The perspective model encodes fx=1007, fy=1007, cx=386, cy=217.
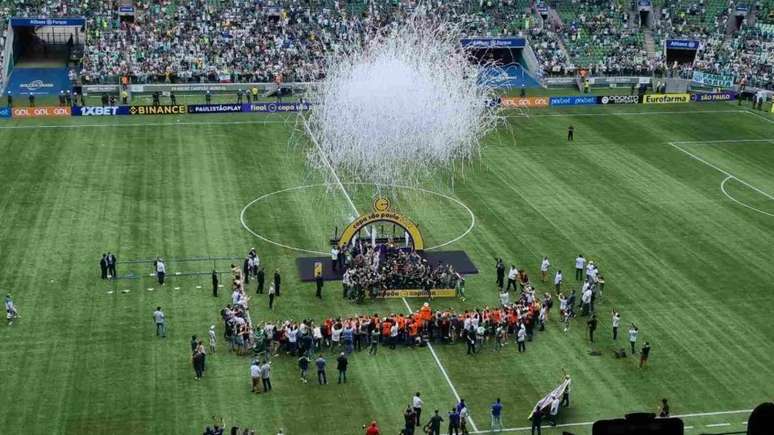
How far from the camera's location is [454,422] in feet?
105

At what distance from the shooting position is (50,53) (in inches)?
3474

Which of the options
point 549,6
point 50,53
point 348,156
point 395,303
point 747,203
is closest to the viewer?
point 395,303

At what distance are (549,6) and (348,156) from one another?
4257 centimetres

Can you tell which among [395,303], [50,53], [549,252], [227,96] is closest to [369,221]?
[395,303]

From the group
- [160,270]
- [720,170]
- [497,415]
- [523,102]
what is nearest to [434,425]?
[497,415]

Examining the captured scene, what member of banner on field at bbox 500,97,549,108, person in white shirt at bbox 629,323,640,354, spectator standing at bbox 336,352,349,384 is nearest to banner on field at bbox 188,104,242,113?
banner on field at bbox 500,97,549,108

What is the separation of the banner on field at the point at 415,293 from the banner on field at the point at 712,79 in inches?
2095

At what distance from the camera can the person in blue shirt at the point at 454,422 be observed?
31.9 metres

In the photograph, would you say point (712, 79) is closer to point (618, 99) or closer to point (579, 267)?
point (618, 99)

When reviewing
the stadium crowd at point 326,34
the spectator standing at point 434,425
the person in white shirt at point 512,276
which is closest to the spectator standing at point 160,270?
the person in white shirt at point 512,276

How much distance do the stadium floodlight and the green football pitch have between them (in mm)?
1674

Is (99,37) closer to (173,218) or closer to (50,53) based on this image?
(50,53)

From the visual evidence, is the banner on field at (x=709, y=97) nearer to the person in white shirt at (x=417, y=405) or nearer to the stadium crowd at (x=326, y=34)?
A: the stadium crowd at (x=326, y=34)

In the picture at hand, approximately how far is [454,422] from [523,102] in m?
50.2
